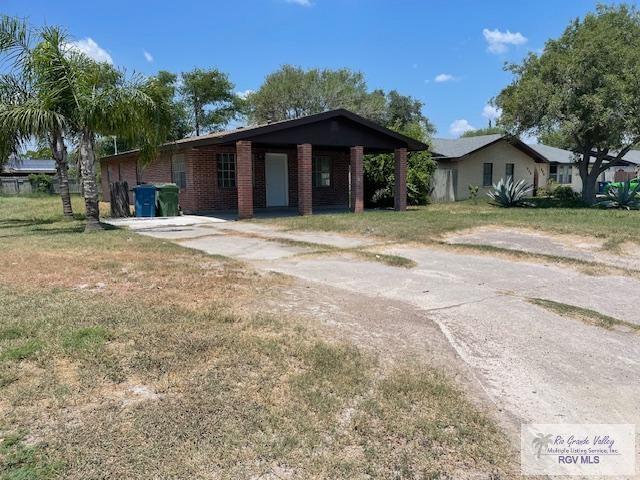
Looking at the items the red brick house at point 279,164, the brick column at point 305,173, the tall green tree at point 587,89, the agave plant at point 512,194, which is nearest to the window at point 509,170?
the tall green tree at point 587,89

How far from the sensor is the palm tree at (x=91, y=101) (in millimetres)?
11492

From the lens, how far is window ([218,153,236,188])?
715 inches

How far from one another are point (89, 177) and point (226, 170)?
6.50 metres

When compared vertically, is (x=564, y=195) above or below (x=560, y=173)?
below

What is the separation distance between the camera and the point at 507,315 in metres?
5.21

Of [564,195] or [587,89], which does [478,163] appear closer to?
[564,195]

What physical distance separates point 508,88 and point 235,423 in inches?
935

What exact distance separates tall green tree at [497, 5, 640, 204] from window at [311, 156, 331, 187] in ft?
27.0

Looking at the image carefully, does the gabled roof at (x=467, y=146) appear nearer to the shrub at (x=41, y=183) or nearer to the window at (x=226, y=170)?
the window at (x=226, y=170)

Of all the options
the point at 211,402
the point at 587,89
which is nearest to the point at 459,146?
the point at 587,89

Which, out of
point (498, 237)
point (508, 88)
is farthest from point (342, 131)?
point (508, 88)

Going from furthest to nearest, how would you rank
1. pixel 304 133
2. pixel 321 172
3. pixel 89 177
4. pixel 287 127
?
pixel 321 172 < pixel 304 133 < pixel 287 127 < pixel 89 177

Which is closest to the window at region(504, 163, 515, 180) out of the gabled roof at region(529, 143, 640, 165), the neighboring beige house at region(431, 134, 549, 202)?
the neighboring beige house at region(431, 134, 549, 202)

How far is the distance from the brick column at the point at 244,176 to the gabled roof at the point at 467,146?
12.9 meters
